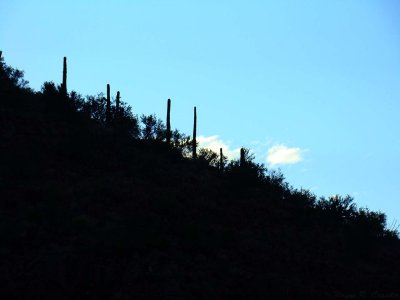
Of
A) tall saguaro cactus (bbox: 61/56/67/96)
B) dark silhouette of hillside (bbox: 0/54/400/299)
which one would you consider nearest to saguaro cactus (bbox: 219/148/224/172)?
dark silhouette of hillside (bbox: 0/54/400/299)

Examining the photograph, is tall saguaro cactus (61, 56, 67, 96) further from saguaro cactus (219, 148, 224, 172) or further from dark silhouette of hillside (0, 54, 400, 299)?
saguaro cactus (219, 148, 224, 172)

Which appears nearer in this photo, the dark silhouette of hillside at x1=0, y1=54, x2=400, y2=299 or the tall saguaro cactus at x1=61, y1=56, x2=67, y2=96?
the dark silhouette of hillside at x1=0, y1=54, x2=400, y2=299

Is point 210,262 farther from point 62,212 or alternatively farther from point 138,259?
point 62,212

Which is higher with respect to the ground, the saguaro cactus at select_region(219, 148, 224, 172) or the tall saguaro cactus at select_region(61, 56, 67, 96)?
the tall saguaro cactus at select_region(61, 56, 67, 96)

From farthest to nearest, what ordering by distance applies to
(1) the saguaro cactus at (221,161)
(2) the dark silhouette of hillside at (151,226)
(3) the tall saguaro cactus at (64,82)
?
(1) the saguaro cactus at (221,161)
(3) the tall saguaro cactus at (64,82)
(2) the dark silhouette of hillside at (151,226)

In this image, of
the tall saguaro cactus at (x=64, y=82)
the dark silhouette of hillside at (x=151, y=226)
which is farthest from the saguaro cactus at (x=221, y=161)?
the tall saguaro cactus at (x=64, y=82)

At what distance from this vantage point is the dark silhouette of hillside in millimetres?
13914

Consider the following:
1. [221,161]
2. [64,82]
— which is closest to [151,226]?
[64,82]

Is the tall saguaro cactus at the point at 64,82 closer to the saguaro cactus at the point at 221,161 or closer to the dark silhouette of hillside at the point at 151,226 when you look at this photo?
the dark silhouette of hillside at the point at 151,226

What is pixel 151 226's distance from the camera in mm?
16875

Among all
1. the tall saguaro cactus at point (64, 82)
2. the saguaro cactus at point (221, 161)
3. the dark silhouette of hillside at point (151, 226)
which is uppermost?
the tall saguaro cactus at point (64, 82)

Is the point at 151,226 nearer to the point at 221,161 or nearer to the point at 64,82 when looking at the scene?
the point at 64,82

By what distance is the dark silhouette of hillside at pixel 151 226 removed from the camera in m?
13.9

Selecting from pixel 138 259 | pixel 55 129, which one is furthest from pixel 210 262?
pixel 55 129
